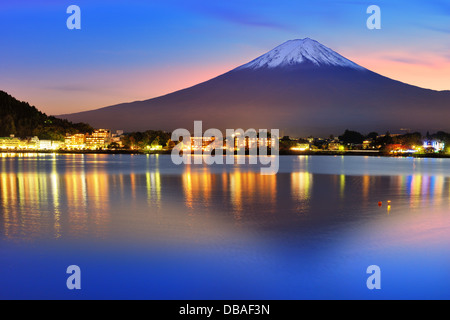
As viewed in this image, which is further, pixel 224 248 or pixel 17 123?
pixel 17 123

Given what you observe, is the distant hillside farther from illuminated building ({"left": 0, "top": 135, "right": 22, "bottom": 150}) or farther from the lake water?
the lake water

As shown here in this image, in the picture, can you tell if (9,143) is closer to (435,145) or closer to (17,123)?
(17,123)

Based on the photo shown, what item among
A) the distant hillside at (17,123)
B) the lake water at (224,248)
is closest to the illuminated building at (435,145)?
the lake water at (224,248)

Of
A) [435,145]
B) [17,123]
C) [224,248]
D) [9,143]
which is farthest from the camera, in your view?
[17,123]

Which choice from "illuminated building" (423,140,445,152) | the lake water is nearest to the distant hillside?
"illuminated building" (423,140,445,152)

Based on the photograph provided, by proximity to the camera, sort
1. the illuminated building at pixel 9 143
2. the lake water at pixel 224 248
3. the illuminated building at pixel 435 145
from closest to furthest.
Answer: the lake water at pixel 224 248 < the illuminated building at pixel 435 145 < the illuminated building at pixel 9 143

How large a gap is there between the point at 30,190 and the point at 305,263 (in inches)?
848

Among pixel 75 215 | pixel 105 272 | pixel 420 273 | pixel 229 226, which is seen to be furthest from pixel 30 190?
pixel 420 273

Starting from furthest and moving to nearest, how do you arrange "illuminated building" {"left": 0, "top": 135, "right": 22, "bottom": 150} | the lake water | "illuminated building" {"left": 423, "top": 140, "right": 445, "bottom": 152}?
"illuminated building" {"left": 0, "top": 135, "right": 22, "bottom": 150}
"illuminated building" {"left": 423, "top": 140, "right": 445, "bottom": 152}
the lake water

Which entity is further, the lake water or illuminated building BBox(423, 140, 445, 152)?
illuminated building BBox(423, 140, 445, 152)

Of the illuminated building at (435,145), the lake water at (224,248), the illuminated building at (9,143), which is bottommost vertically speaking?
the illuminated building at (435,145)

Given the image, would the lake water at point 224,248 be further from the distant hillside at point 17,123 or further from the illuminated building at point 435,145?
the distant hillside at point 17,123

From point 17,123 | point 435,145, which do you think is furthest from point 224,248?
point 17,123
